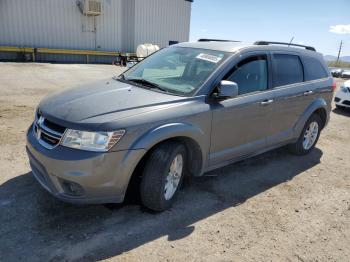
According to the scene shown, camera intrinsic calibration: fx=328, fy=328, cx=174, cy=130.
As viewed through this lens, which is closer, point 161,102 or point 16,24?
point 161,102

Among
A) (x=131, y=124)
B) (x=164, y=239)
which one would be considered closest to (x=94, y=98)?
(x=131, y=124)

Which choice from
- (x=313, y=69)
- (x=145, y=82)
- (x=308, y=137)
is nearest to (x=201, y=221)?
(x=145, y=82)

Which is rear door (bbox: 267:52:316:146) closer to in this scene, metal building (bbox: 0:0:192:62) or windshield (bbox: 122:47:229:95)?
windshield (bbox: 122:47:229:95)

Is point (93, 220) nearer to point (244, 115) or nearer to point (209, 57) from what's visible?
point (244, 115)

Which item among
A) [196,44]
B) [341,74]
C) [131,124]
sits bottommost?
[341,74]

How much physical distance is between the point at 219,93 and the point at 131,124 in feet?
3.75

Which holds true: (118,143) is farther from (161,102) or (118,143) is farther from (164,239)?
(164,239)

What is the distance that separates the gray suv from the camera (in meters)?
2.87

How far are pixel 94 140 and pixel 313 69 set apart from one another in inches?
156

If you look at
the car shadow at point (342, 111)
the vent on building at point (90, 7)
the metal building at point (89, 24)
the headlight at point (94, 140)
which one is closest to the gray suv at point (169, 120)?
the headlight at point (94, 140)

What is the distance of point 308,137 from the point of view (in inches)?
216

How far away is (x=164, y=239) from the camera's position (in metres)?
3.02

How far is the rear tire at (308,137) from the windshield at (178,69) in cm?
225

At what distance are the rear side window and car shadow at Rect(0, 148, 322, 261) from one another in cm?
198
